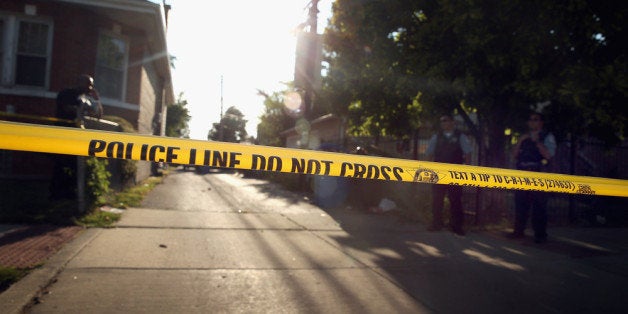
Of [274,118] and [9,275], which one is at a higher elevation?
[274,118]

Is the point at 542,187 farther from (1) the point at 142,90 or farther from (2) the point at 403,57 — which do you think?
(1) the point at 142,90

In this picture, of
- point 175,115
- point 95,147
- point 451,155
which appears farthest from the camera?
A: point 175,115

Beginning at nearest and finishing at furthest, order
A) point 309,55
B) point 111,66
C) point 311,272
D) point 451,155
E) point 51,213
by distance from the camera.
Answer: point 311,272, point 51,213, point 451,155, point 111,66, point 309,55

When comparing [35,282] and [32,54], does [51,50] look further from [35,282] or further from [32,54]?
[35,282]

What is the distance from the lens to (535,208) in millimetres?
5648

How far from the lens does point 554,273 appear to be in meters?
4.25

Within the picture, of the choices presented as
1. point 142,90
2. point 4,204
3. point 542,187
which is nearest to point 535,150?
point 542,187

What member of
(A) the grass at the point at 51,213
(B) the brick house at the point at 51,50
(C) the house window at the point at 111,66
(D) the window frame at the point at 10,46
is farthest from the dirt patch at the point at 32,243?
(C) the house window at the point at 111,66

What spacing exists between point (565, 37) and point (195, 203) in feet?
23.2

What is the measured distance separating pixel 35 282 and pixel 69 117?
4.19 metres

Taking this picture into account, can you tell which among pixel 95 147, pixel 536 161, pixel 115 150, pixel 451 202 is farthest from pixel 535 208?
pixel 95 147

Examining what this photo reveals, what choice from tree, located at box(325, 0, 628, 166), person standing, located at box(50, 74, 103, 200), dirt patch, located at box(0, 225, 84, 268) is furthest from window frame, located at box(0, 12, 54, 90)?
tree, located at box(325, 0, 628, 166)

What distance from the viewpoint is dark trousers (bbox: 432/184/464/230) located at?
567 centimetres

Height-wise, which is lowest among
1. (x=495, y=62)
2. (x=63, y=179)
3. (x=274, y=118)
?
(x=63, y=179)
